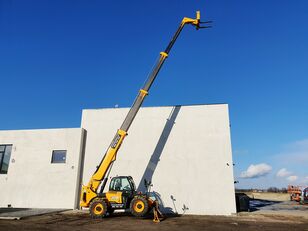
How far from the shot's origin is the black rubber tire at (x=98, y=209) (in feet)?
40.0

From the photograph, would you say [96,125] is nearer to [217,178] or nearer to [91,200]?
[91,200]

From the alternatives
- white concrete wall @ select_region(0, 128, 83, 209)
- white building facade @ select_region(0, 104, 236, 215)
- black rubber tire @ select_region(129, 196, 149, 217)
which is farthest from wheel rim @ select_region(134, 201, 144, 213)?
white concrete wall @ select_region(0, 128, 83, 209)

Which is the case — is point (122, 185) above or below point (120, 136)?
below

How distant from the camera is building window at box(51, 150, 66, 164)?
17188 millimetres

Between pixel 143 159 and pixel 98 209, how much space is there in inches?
199

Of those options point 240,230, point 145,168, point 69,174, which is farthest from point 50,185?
point 240,230

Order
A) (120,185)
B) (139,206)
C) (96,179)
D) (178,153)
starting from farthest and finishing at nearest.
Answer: (178,153), (120,185), (96,179), (139,206)

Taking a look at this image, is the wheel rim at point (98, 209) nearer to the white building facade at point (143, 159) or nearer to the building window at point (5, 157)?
the white building facade at point (143, 159)

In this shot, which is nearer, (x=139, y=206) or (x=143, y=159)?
(x=139, y=206)

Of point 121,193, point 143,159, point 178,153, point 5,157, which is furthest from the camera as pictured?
point 5,157

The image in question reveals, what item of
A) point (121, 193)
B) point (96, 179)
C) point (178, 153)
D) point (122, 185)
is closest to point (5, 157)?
point (96, 179)

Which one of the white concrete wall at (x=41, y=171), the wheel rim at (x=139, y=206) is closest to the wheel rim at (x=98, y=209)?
the wheel rim at (x=139, y=206)

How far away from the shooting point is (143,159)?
16.5 meters

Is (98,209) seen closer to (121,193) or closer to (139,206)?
(121,193)
